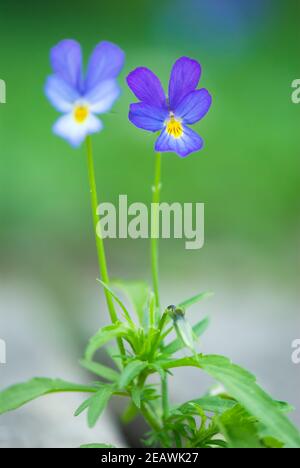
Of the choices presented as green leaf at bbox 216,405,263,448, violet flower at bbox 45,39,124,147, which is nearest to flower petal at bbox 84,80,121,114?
violet flower at bbox 45,39,124,147

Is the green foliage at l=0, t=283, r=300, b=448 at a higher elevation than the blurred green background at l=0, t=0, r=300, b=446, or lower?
lower

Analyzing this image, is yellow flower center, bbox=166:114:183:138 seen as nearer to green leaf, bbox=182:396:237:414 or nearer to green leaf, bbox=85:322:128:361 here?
green leaf, bbox=85:322:128:361

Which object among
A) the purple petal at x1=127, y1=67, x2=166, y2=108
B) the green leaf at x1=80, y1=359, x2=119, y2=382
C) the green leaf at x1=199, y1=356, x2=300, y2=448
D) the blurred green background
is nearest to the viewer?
the green leaf at x1=199, y1=356, x2=300, y2=448

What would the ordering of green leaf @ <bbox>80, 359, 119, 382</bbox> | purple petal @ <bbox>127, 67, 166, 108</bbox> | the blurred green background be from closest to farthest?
purple petal @ <bbox>127, 67, 166, 108</bbox>, green leaf @ <bbox>80, 359, 119, 382</bbox>, the blurred green background

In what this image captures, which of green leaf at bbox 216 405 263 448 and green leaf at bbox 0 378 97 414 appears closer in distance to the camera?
green leaf at bbox 216 405 263 448

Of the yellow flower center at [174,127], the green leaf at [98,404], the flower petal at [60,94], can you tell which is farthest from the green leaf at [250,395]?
the flower petal at [60,94]

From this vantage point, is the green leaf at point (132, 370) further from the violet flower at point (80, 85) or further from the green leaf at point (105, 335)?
the violet flower at point (80, 85)
